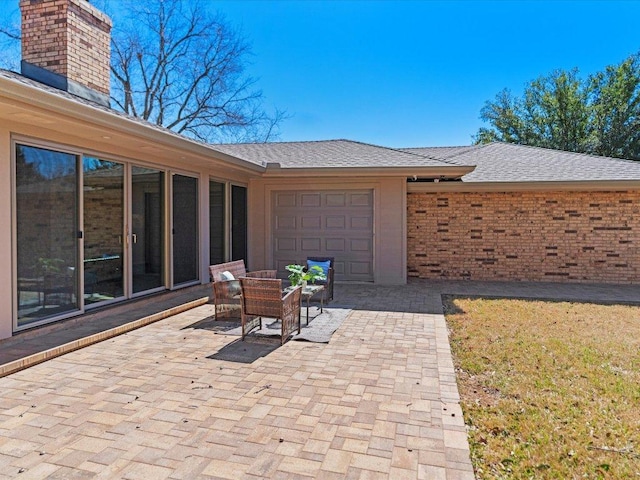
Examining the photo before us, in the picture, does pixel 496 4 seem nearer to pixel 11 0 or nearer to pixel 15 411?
pixel 15 411

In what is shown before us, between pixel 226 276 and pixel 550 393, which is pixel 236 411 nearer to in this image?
pixel 550 393

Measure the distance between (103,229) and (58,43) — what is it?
9.87 ft

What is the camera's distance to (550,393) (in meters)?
3.62

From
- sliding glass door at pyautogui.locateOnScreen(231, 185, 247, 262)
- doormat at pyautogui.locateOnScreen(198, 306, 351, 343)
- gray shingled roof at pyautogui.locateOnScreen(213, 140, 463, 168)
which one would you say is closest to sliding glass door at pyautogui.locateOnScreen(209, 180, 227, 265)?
sliding glass door at pyautogui.locateOnScreen(231, 185, 247, 262)

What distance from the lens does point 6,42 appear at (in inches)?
683

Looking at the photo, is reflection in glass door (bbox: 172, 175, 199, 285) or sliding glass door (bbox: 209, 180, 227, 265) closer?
reflection in glass door (bbox: 172, 175, 199, 285)

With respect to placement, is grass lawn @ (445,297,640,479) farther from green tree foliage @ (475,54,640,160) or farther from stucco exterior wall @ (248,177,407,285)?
green tree foliage @ (475,54,640,160)

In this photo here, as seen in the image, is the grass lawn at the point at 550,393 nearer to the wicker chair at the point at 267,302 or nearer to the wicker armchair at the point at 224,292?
→ the wicker chair at the point at 267,302

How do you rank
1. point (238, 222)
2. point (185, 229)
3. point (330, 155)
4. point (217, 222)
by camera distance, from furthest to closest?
point (330, 155) < point (238, 222) < point (217, 222) < point (185, 229)

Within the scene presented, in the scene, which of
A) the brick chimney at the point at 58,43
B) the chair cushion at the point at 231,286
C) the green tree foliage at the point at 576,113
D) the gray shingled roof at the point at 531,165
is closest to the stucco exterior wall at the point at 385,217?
the gray shingled roof at the point at 531,165

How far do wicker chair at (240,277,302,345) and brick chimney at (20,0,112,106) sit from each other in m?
4.43

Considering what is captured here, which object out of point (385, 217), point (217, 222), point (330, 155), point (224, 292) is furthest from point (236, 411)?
point (330, 155)

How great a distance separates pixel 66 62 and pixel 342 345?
5906mm

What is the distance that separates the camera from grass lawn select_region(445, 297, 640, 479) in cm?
263
